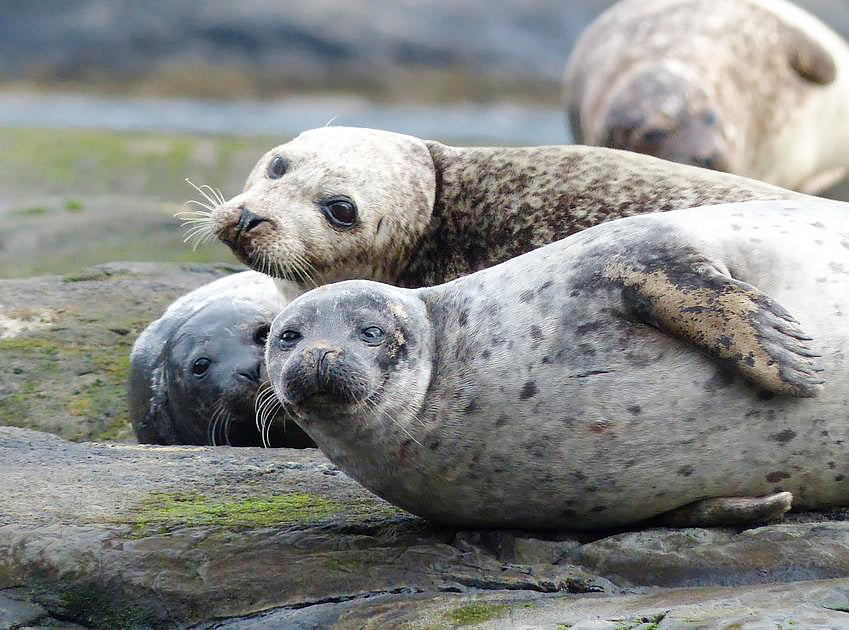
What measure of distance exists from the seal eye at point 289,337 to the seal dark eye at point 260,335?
2.04 meters

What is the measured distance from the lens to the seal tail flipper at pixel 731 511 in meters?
4.31

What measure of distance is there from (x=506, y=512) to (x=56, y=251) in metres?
7.11

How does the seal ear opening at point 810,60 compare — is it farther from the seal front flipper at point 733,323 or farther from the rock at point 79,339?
the seal front flipper at point 733,323

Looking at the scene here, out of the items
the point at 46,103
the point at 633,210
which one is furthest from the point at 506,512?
the point at 46,103

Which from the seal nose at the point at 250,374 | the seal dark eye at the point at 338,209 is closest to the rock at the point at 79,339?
the seal nose at the point at 250,374

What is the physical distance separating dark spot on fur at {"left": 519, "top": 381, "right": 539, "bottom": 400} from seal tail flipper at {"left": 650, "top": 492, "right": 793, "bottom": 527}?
523 millimetres

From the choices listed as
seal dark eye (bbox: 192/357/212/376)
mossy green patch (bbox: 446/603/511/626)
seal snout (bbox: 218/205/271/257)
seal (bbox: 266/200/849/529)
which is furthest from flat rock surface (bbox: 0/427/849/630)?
seal dark eye (bbox: 192/357/212/376)

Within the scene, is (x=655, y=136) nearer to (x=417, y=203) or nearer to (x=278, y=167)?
(x=417, y=203)

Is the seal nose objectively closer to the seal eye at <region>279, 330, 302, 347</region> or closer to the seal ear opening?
the seal eye at <region>279, 330, 302, 347</region>

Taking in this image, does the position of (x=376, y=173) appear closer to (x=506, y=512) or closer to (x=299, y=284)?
(x=299, y=284)

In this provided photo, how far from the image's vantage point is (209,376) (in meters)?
6.54

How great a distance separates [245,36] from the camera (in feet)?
84.2

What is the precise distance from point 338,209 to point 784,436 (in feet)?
7.56

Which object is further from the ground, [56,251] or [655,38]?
[655,38]
